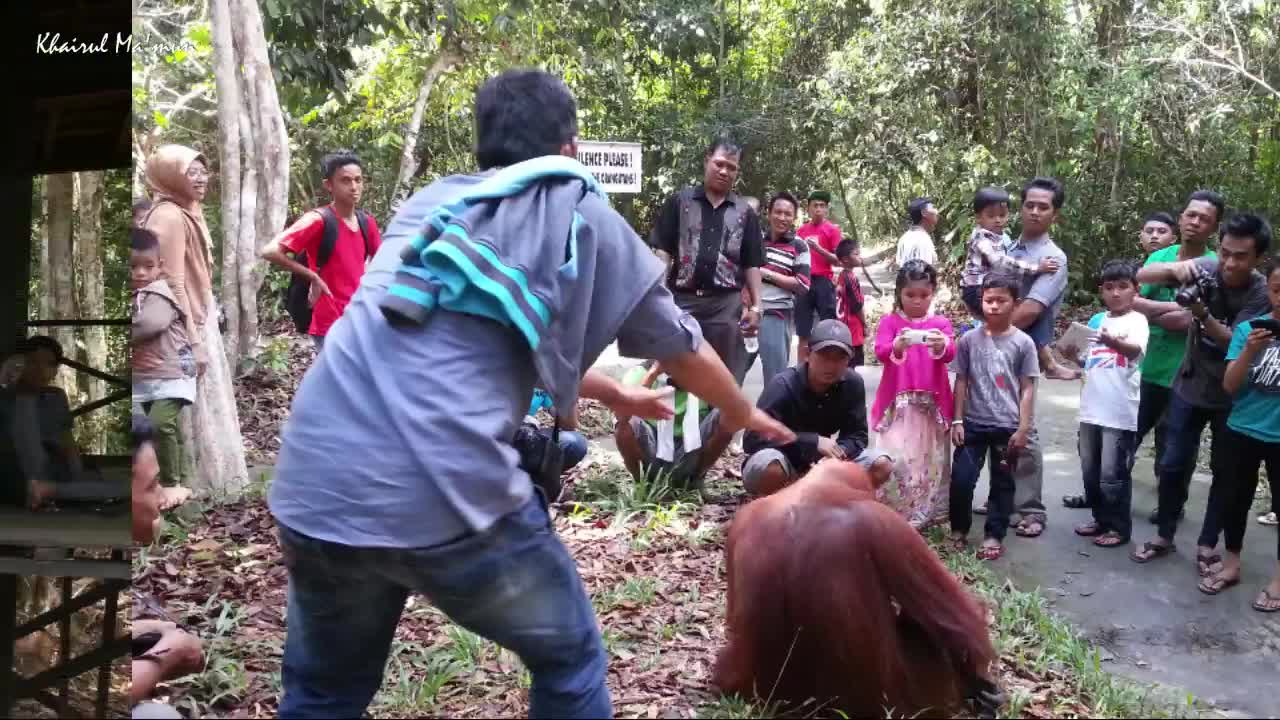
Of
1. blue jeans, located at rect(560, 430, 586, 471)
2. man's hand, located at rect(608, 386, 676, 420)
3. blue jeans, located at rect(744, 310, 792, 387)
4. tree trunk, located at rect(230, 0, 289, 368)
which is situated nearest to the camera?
man's hand, located at rect(608, 386, 676, 420)

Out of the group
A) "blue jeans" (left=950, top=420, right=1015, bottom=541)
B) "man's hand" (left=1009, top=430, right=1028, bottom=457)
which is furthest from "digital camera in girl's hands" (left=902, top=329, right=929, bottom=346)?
"man's hand" (left=1009, top=430, right=1028, bottom=457)

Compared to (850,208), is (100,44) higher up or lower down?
higher up

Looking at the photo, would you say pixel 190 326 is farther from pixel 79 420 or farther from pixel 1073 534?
pixel 1073 534

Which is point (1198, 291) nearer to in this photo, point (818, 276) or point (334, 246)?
point (818, 276)

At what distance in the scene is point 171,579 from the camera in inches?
132

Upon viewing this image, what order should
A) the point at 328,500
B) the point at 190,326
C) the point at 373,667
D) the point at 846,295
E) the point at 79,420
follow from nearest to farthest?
1. the point at 328,500
2. the point at 373,667
3. the point at 79,420
4. the point at 190,326
5. the point at 846,295

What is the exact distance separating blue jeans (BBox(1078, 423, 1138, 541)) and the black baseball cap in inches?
45.2

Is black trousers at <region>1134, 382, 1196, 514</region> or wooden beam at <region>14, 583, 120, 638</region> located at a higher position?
black trousers at <region>1134, 382, 1196, 514</region>

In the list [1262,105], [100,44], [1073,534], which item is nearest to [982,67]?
[1262,105]

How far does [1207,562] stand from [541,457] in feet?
7.94

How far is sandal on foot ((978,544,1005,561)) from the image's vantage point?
3.67 m

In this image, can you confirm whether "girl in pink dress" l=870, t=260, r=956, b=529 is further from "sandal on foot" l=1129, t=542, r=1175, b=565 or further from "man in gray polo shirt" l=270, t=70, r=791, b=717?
"man in gray polo shirt" l=270, t=70, r=791, b=717

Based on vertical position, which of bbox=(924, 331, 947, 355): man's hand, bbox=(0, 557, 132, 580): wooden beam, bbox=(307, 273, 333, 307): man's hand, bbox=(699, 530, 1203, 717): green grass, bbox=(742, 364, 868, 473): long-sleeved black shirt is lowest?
bbox=(699, 530, 1203, 717): green grass

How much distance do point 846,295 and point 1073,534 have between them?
57.1 inches
